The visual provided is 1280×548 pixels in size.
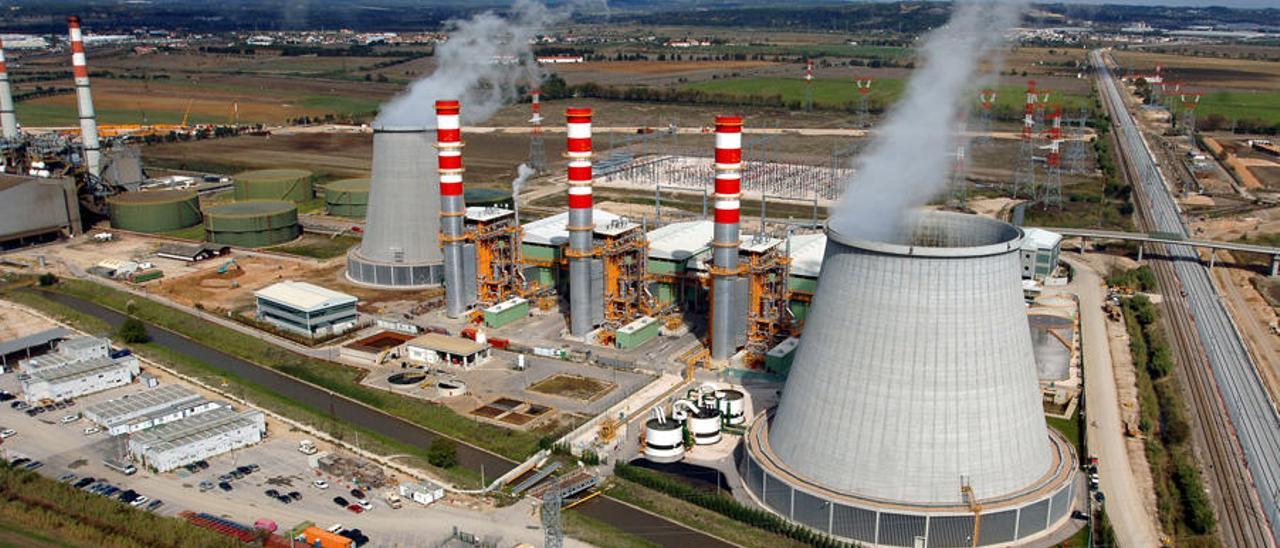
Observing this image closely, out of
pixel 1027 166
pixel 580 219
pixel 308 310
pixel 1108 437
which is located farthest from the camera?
pixel 1027 166

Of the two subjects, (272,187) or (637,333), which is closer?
(637,333)

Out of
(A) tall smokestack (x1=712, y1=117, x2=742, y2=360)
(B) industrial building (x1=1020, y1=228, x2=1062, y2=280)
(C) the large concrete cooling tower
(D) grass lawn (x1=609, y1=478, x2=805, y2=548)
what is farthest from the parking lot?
(B) industrial building (x1=1020, y1=228, x2=1062, y2=280)

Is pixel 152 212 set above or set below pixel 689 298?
above

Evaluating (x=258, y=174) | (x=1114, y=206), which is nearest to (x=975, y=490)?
(x=1114, y=206)

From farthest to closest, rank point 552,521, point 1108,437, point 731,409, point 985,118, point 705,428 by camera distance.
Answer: point 985,118
point 731,409
point 1108,437
point 705,428
point 552,521

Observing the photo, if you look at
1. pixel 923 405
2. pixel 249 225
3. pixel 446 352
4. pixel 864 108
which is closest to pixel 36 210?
pixel 249 225

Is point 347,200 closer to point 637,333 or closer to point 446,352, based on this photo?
point 446,352

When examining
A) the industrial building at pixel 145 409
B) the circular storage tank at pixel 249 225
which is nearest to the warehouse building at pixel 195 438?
the industrial building at pixel 145 409
